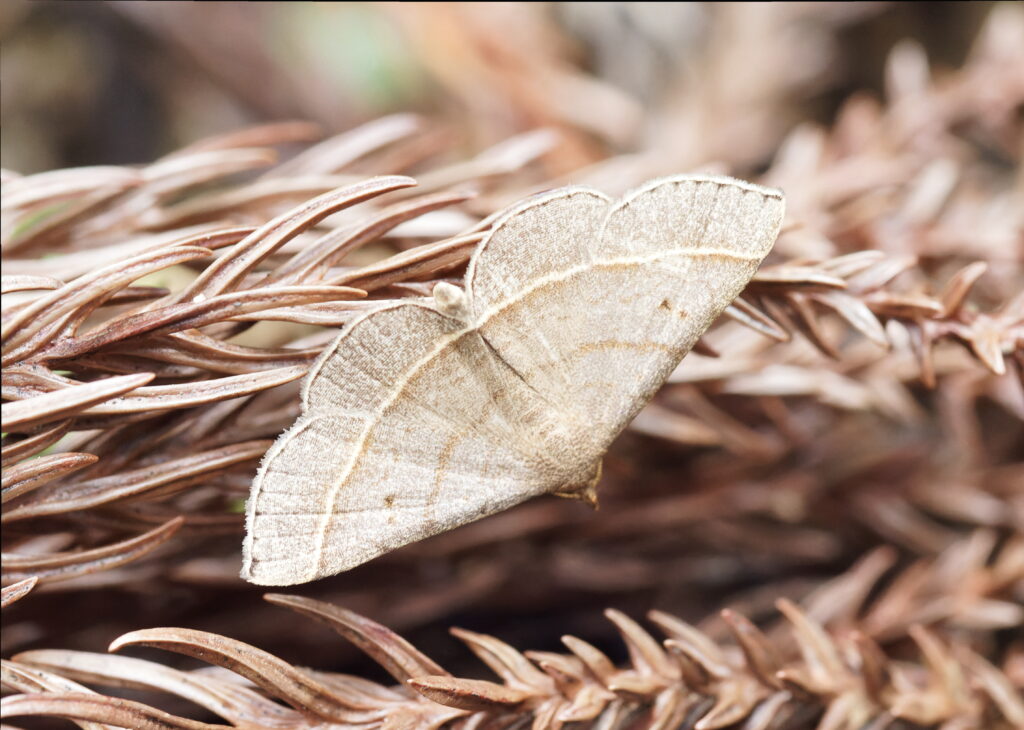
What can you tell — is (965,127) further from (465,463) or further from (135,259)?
(135,259)

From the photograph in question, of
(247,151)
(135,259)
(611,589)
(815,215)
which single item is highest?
(247,151)

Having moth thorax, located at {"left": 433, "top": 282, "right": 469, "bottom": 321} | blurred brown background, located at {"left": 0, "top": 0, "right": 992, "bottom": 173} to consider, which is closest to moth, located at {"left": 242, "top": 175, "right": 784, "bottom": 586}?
moth thorax, located at {"left": 433, "top": 282, "right": 469, "bottom": 321}

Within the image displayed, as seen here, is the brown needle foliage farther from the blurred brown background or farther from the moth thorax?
the blurred brown background

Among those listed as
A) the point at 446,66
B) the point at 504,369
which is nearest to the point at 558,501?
the point at 504,369

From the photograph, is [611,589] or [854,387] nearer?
[854,387]

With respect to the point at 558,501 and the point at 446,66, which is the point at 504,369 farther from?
the point at 446,66

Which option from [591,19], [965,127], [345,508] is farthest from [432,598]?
[591,19]

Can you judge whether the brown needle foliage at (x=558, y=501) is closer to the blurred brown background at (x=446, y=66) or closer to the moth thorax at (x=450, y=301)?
the moth thorax at (x=450, y=301)

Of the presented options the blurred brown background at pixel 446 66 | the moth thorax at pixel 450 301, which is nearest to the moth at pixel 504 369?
the moth thorax at pixel 450 301
